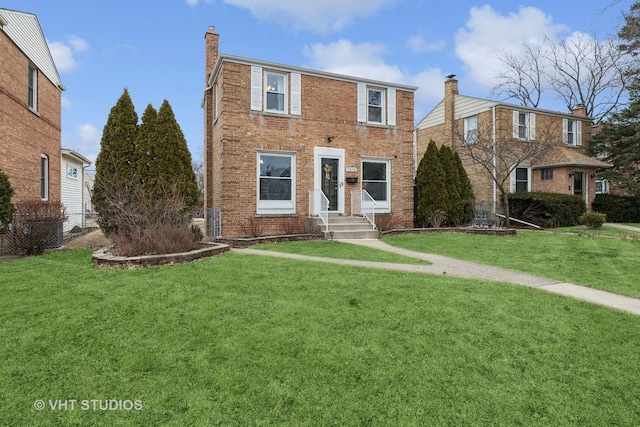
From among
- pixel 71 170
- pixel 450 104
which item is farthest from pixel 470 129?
pixel 71 170

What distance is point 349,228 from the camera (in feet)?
40.8

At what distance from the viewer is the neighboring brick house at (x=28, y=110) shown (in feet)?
37.4

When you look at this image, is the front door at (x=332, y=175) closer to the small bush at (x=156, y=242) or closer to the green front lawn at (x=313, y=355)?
the small bush at (x=156, y=242)

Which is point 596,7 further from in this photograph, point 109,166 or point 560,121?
point 109,166

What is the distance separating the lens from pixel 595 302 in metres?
4.84

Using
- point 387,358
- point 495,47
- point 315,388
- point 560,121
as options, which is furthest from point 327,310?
point 495,47

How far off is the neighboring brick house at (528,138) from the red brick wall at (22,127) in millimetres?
17635

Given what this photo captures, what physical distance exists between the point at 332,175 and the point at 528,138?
42.3 feet

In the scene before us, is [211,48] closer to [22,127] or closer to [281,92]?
[281,92]

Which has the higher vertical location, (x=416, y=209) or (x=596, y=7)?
(x=596, y=7)

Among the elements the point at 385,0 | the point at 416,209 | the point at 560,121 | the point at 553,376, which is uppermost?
the point at 385,0

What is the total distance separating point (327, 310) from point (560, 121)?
23122 mm

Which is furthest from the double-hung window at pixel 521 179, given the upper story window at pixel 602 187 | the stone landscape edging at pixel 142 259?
the stone landscape edging at pixel 142 259

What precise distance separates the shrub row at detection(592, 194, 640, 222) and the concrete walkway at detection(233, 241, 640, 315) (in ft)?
55.4
